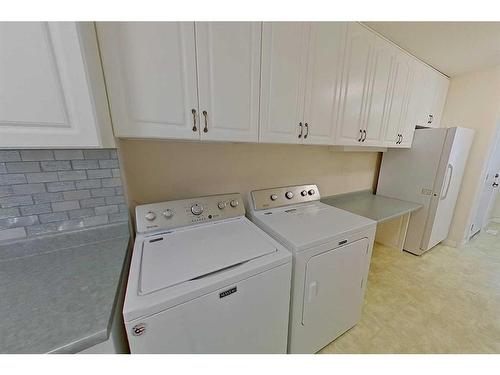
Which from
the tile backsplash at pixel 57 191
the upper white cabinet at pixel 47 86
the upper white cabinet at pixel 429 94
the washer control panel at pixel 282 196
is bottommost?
the washer control panel at pixel 282 196

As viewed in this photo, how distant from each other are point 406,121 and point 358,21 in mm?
1273

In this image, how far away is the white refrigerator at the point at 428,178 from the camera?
2172 mm

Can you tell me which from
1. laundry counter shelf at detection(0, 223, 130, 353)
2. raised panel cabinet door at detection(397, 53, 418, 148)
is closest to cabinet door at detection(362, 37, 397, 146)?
raised panel cabinet door at detection(397, 53, 418, 148)

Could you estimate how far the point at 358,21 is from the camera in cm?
140

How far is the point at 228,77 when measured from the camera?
3.51 feet

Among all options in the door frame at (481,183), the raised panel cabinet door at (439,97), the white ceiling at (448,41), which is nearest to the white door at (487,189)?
the door frame at (481,183)

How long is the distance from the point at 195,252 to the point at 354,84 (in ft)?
5.71

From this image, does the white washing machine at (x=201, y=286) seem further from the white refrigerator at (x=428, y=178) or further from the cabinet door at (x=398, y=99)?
the white refrigerator at (x=428, y=178)

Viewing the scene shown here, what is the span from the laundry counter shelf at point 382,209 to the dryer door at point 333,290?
2.05 feet

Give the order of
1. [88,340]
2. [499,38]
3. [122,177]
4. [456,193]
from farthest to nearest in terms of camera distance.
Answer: [456,193] < [499,38] < [122,177] < [88,340]

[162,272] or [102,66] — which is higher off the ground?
[102,66]

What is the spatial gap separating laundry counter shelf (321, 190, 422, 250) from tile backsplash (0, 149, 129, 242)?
2035 millimetres

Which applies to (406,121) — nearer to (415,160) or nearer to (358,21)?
(415,160)
